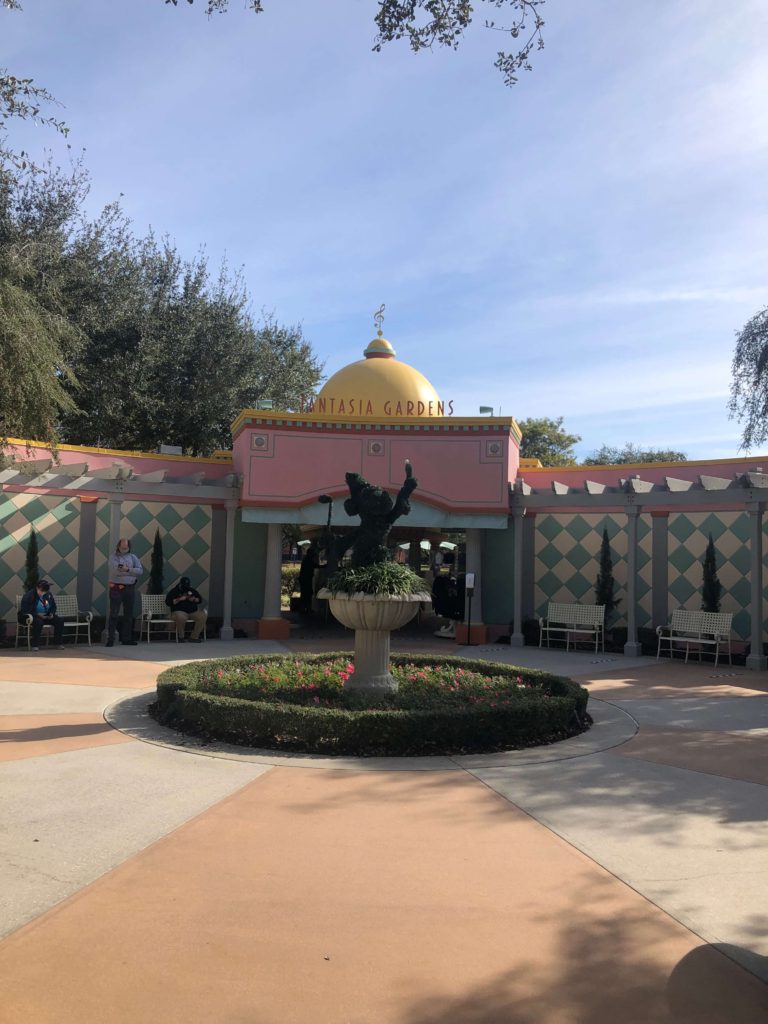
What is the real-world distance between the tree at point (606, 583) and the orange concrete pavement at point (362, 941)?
11.5 meters

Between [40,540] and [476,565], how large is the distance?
344 inches

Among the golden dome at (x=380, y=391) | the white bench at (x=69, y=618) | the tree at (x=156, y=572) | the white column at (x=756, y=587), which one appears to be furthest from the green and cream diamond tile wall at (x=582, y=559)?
the white bench at (x=69, y=618)

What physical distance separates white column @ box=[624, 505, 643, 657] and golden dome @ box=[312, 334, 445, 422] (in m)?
5.63

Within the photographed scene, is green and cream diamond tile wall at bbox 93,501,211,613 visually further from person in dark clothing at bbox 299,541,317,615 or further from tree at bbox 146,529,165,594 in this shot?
person in dark clothing at bbox 299,541,317,615

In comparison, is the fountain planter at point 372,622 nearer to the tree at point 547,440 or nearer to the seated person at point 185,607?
the seated person at point 185,607

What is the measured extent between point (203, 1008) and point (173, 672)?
20.9ft

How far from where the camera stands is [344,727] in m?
6.76

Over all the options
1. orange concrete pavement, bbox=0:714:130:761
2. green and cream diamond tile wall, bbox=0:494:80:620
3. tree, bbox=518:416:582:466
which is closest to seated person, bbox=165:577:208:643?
green and cream diamond tile wall, bbox=0:494:80:620

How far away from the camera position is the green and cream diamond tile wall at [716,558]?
14.5 metres

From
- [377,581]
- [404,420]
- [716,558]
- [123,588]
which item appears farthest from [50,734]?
[716,558]

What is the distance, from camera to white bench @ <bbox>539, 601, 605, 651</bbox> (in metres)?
15.2

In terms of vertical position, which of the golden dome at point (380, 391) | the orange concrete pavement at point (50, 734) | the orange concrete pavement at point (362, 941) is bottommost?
the orange concrete pavement at point (362, 941)

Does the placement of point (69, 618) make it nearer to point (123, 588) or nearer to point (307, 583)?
point (123, 588)

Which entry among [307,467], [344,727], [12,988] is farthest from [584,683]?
[12,988]
